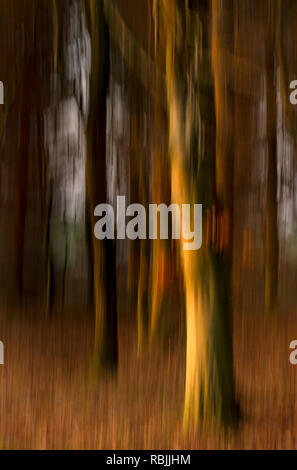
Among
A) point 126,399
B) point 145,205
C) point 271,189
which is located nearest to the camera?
point 126,399

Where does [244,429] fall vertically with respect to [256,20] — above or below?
below

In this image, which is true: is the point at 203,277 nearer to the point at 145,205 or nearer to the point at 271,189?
the point at 145,205

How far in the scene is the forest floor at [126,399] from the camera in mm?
3375

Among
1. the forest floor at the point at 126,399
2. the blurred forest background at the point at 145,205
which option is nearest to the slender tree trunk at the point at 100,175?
the blurred forest background at the point at 145,205

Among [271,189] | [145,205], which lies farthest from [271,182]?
[145,205]

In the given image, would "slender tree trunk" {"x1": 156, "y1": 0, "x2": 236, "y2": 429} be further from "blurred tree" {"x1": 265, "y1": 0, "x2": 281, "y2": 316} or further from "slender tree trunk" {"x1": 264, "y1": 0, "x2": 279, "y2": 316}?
"slender tree trunk" {"x1": 264, "y1": 0, "x2": 279, "y2": 316}

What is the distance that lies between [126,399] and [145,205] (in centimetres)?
405

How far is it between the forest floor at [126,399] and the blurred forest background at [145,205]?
17 mm

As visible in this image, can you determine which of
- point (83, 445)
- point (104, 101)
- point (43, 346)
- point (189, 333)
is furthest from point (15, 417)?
point (104, 101)

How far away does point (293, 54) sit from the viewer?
23.6ft

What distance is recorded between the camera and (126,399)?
400cm

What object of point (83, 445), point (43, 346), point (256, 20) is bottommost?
point (83, 445)

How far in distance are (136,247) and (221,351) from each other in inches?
224

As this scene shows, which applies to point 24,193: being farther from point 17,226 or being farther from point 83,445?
point 83,445
